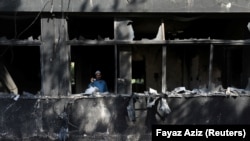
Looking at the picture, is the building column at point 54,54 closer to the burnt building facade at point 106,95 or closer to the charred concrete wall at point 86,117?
the burnt building facade at point 106,95

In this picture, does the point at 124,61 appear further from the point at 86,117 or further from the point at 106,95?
the point at 86,117

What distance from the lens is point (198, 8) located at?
7.50m

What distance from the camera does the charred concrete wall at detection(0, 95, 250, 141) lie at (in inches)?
298

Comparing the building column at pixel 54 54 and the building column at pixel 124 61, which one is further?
the building column at pixel 124 61

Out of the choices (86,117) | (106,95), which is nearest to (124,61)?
(106,95)

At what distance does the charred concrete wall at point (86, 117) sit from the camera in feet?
24.8

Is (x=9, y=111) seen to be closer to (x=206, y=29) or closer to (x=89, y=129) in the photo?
(x=89, y=129)

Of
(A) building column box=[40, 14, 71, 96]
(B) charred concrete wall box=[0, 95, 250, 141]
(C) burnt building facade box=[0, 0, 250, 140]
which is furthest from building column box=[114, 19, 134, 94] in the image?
(A) building column box=[40, 14, 71, 96]

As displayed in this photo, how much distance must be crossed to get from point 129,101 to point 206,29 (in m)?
5.47

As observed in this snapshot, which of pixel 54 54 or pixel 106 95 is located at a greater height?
pixel 54 54

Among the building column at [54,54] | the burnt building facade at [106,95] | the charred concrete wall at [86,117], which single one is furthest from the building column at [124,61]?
the building column at [54,54]

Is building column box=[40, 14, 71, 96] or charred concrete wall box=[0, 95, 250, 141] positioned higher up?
building column box=[40, 14, 71, 96]

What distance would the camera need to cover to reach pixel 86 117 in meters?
7.58

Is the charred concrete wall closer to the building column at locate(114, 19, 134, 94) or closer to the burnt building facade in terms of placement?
the burnt building facade
